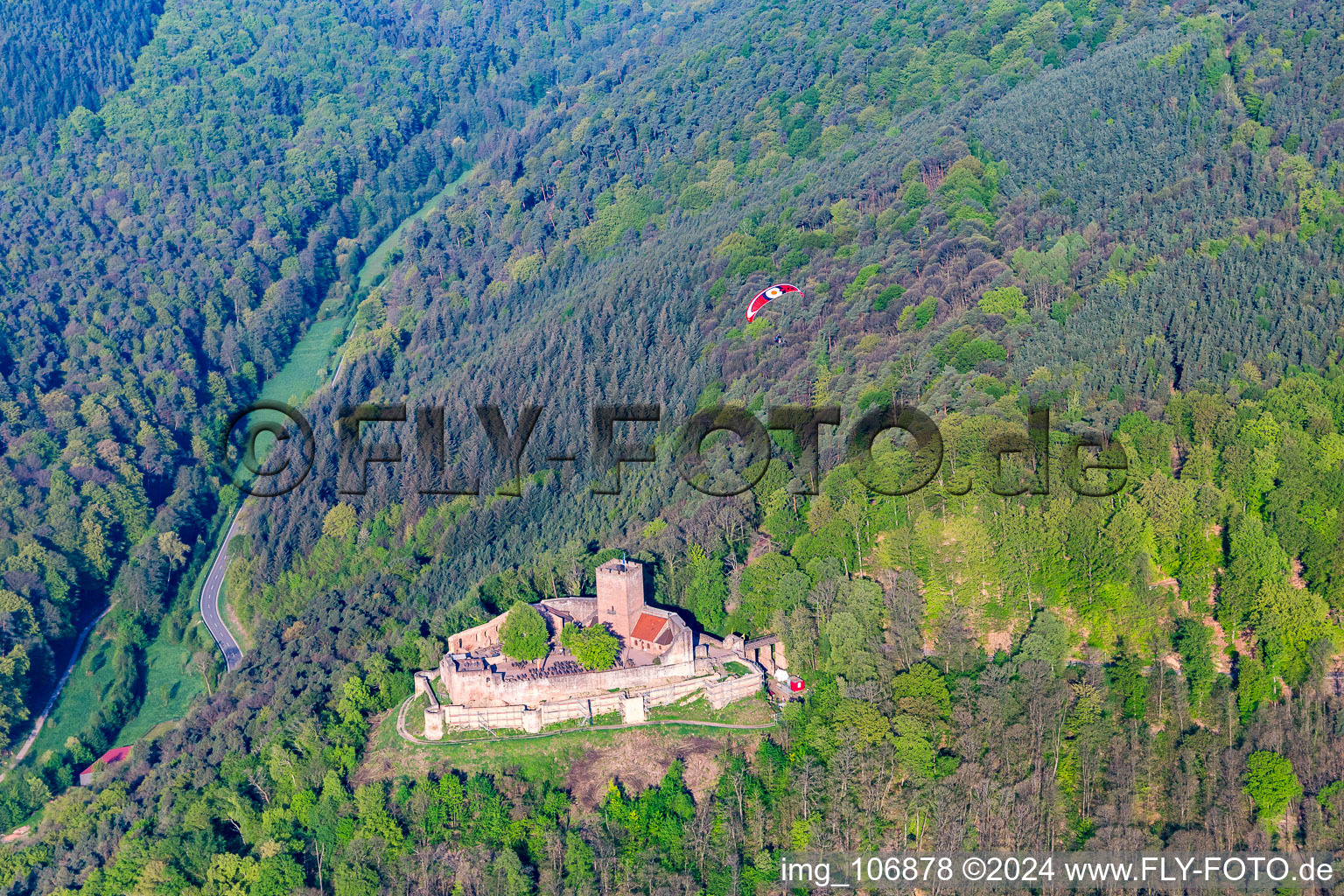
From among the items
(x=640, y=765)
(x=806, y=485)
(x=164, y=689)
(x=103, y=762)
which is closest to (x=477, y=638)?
(x=640, y=765)

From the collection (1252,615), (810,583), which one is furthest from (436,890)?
(1252,615)

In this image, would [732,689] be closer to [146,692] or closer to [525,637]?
[525,637]

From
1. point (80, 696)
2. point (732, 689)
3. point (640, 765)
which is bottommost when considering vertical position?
point (640, 765)

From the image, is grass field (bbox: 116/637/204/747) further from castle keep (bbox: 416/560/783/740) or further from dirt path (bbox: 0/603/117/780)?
castle keep (bbox: 416/560/783/740)

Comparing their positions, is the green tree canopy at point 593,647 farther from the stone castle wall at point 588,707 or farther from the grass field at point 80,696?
the grass field at point 80,696

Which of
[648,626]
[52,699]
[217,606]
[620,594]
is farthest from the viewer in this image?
[217,606]

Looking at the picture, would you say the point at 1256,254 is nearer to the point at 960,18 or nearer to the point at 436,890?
the point at 436,890
